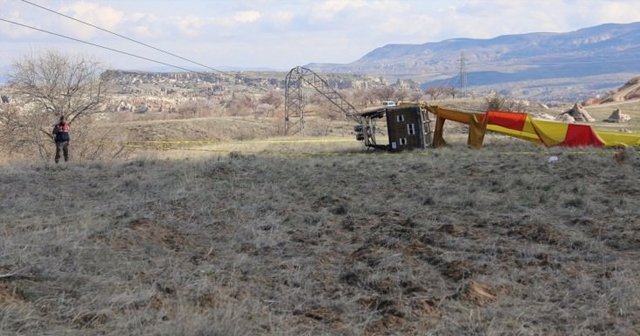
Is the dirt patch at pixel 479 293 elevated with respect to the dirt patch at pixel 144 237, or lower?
lower

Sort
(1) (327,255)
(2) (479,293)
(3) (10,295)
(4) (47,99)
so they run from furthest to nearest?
(4) (47,99) < (1) (327,255) < (2) (479,293) < (3) (10,295)

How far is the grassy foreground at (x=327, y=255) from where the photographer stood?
6.05 metres

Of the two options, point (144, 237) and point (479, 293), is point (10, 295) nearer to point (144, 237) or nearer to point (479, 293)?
point (144, 237)

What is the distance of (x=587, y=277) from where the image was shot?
7.44 m

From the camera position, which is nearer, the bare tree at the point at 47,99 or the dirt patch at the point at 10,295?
the dirt patch at the point at 10,295

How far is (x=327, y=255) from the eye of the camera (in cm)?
872

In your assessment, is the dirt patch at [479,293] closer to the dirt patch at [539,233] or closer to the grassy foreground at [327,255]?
the grassy foreground at [327,255]

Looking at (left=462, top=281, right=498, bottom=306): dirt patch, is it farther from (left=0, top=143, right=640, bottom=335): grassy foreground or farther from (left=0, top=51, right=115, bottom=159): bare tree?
(left=0, top=51, right=115, bottom=159): bare tree

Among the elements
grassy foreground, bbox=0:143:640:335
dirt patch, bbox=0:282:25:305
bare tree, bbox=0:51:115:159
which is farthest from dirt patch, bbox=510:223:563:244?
bare tree, bbox=0:51:115:159

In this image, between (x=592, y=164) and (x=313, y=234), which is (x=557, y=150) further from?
(x=313, y=234)

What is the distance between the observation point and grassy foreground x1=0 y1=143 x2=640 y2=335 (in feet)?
19.9

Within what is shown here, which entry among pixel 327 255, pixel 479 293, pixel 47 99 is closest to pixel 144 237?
pixel 327 255

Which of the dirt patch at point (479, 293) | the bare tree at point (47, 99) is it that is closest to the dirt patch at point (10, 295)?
the dirt patch at point (479, 293)

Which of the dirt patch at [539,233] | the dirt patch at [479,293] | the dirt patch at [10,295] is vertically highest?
the dirt patch at [10,295]
